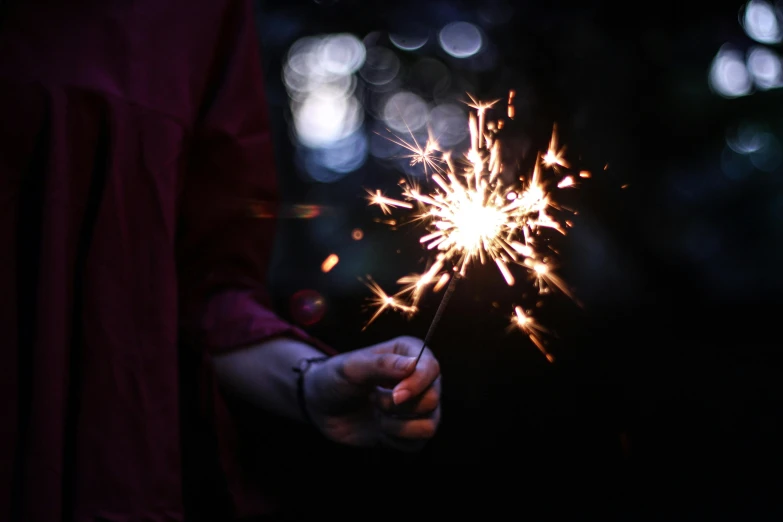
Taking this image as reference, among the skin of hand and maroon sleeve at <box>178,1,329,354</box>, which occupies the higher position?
maroon sleeve at <box>178,1,329,354</box>

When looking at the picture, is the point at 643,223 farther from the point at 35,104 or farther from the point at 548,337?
the point at 35,104

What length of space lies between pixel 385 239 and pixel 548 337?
991 mm

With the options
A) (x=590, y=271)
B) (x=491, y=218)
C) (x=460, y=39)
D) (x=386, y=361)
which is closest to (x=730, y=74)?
(x=590, y=271)

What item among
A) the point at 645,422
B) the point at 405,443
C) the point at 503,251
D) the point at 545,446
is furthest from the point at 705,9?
the point at 405,443

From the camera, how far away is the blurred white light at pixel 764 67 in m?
2.72

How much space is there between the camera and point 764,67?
8.96ft

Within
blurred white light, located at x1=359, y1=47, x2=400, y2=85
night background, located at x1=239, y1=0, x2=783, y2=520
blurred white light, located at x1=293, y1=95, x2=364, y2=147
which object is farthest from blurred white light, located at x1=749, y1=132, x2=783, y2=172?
blurred white light, located at x1=293, y1=95, x2=364, y2=147

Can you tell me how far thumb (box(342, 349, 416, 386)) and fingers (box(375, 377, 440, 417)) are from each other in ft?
0.11

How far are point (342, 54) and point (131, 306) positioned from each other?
381 cm

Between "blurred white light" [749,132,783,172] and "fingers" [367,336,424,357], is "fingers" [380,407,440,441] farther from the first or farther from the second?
"blurred white light" [749,132,783,172]

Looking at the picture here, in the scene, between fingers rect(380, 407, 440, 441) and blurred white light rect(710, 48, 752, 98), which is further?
blurred white light rect(710, 48, 752, 98)

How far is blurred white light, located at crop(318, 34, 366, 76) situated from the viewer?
12.0ft

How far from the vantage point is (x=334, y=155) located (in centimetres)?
466

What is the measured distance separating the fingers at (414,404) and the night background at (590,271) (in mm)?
187
